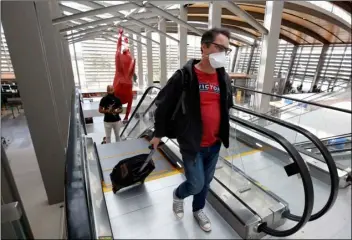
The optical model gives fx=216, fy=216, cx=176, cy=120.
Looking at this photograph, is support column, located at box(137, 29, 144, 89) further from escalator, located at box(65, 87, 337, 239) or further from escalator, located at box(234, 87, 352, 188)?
escalator, located at box(65, 87, 337, 239)

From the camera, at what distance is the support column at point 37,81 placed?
3211 mm

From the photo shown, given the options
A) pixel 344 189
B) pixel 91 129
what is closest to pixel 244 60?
pixel 91 129

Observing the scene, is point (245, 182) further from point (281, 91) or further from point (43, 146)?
point (281, 91)

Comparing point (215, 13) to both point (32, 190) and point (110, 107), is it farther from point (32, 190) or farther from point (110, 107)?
point (32, 190)

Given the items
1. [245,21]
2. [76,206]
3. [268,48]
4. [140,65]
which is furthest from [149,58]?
[76,206]

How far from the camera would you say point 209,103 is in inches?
67.5

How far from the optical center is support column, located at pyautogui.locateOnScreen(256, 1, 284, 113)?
6844mm

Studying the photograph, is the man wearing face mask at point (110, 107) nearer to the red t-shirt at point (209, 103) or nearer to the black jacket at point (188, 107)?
the black jacket at point (188, 107)

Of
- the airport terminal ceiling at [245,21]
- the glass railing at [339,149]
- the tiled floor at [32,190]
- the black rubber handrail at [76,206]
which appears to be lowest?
the tiled floor at [32,190]

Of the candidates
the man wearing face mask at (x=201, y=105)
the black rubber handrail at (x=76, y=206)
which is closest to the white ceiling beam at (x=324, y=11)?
the man wearing face mask at (x=201, y=105)

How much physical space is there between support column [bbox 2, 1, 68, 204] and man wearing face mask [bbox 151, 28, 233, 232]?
2801mm

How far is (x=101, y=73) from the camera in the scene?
2097 centimetres

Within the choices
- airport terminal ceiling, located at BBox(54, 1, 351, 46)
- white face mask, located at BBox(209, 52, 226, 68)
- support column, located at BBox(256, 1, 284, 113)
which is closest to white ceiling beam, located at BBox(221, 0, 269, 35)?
airport terminal ceiling, located at BBox(54, 1, 351, 46)

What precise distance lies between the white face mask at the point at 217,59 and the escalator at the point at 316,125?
3.37ft
